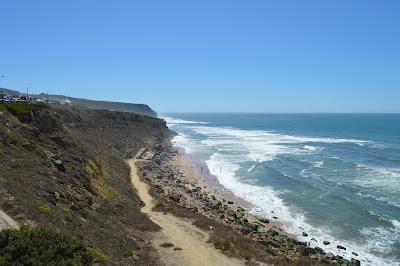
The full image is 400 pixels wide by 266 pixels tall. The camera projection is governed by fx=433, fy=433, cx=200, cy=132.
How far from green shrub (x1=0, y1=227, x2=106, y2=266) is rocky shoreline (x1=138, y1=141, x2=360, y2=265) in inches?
595

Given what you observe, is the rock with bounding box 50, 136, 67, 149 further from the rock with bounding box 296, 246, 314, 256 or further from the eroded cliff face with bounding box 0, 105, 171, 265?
the rock with bounding box 296, 246, 314, 256

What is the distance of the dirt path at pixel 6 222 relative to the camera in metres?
17.6

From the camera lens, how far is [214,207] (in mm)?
41969

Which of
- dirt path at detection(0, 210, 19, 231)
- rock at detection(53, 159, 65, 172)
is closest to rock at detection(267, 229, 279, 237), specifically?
rock at detection(53, 159, 65, 172)

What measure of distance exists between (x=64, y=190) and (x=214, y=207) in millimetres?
17987

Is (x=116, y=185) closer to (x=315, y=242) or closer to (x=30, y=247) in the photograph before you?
(x=315, y=242)

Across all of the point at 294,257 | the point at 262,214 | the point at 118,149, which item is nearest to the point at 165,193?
the point at 262,214

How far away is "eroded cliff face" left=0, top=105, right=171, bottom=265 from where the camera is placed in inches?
835

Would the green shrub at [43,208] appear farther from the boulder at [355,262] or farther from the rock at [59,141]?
the boulder at [355,262]

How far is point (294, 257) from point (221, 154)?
5821cm

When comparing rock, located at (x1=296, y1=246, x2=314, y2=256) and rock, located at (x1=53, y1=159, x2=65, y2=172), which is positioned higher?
rock, located at (x1=53, y1=159, x2=65, y2=172)

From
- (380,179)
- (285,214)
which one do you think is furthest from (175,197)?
(380,179)

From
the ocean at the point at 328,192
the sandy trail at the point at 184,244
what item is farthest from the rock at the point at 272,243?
the sandy trail at the point at 184,244

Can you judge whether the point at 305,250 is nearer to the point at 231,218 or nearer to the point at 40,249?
the point at 231,218
